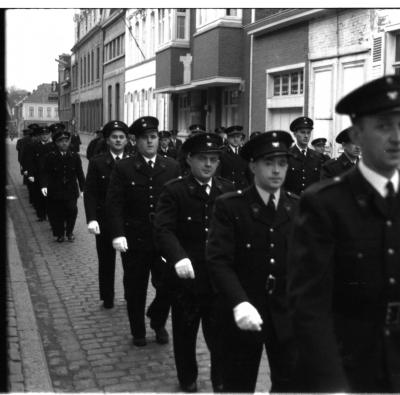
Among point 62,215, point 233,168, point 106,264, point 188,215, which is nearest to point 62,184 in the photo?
point 62,215

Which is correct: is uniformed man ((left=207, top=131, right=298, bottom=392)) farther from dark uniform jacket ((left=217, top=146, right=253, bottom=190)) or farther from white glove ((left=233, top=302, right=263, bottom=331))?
dark uniform jacket ((left=217, top=146, right=253, bottom=190))

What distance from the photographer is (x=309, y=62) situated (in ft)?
52.5

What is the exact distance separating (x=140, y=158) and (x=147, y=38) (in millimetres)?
22948

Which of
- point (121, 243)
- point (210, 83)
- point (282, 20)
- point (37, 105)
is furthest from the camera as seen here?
point (37, 105)

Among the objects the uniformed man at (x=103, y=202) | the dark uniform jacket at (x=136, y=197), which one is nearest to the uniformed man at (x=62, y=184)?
the uniformed man at (x=103, y=202)

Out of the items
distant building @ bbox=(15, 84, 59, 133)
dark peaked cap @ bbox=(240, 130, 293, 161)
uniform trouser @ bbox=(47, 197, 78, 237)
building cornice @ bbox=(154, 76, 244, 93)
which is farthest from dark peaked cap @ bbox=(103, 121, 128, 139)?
building cornice @ bbox=(154, 76, 244, 93)

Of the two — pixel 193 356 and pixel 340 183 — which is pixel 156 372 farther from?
pixel 340 183

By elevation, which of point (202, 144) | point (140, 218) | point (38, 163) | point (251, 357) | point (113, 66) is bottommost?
point (251, 357)

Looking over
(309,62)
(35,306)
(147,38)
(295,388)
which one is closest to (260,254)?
(295,388)

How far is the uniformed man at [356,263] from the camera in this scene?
263 cm

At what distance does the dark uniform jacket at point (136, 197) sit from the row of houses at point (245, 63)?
1.69 m

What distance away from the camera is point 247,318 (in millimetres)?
3555

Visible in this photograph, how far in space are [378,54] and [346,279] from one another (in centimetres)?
1088

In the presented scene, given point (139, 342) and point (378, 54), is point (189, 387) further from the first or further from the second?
point (378, 54)
